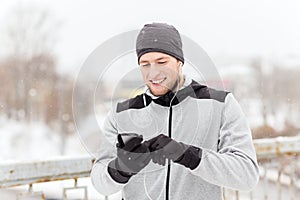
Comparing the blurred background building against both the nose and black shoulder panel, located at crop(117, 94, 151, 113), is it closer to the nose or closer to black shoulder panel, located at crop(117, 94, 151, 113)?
black shoulder panel, located at crop(117, 94, 151, 113)

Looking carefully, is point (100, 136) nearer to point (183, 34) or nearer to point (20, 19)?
point (183, 34)

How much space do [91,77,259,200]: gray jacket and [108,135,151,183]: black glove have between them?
0.04 metres

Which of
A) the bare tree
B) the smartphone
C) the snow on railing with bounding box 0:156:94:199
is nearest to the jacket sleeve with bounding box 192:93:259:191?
the smartphone

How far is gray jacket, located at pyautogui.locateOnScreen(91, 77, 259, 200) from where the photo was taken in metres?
0.66

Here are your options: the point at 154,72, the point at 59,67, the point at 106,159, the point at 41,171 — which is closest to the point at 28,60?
the point at 59,67

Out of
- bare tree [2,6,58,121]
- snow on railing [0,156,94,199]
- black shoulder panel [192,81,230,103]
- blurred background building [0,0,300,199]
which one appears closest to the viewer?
black shoulder panel [192,81,230,103]

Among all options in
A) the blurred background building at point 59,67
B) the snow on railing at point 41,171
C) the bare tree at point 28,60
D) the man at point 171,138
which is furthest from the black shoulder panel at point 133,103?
the bare tree at point 28,60

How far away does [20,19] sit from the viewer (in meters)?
7.50

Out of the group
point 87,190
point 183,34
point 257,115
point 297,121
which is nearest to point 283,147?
point 87,190

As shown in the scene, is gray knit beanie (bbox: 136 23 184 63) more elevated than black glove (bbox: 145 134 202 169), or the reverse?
gray knit beanie (bbox: 136 23 184 63)

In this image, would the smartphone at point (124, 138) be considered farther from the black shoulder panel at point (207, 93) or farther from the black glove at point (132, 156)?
the black shoulder panel at point (207, 93)

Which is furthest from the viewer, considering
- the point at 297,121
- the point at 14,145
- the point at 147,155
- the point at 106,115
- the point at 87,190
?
the point at 14,145

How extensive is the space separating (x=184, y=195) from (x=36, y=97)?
20.8ft

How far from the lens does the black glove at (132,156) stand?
58cm
